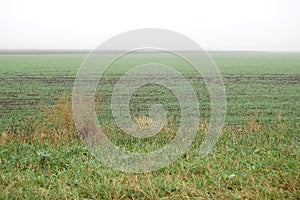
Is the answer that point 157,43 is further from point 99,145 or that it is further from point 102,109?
point 102,109

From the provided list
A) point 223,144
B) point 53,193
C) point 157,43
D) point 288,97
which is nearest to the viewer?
point 53,193

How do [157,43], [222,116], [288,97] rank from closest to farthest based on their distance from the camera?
[157,43], [222,116], [288,97]

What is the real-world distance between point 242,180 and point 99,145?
10.3 ft

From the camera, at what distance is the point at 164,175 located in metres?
5.16

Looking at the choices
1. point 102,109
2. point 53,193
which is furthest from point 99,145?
point 102,109

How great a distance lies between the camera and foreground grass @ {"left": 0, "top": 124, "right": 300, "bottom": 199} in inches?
179

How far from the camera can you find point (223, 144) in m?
6.86

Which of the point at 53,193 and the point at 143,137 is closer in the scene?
the point at 53,193

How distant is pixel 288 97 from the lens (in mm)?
14703

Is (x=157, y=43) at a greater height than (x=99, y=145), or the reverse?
(x=157, y=43)

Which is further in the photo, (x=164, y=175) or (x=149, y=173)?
(x=149, y=173)

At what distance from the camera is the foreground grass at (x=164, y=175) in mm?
4559

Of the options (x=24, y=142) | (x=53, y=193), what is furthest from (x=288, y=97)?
(x=53, y=193)

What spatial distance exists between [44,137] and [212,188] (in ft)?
14.1
